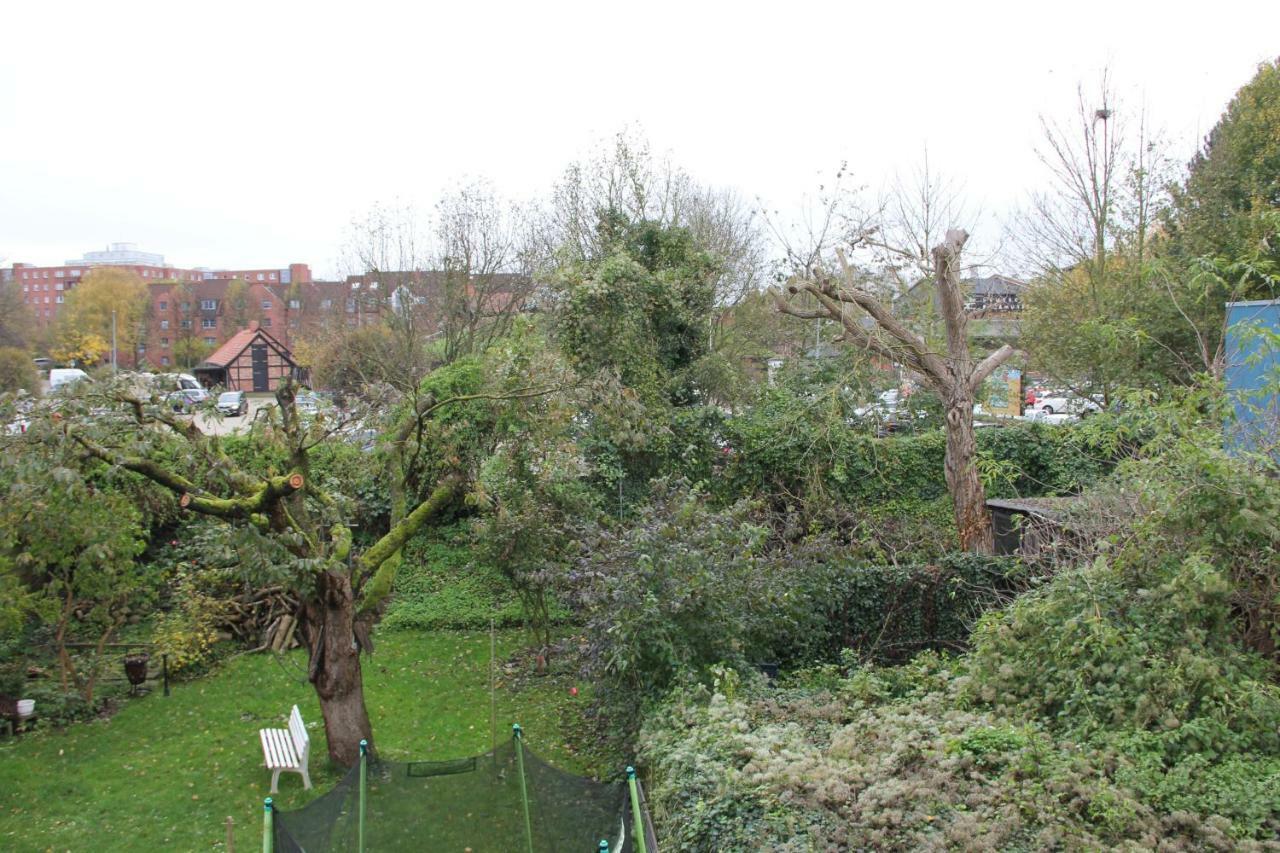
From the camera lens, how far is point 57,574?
10.1m

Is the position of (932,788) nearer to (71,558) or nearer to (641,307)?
(71,558)

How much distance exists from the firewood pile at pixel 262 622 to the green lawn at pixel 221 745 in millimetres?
252

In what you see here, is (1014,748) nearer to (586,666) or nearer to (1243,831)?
(1243,831)

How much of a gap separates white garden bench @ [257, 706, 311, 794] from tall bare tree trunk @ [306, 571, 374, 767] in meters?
0.31

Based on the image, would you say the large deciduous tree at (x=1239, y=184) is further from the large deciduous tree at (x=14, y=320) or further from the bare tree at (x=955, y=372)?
the large deciduous tree at (x=14, y=320)

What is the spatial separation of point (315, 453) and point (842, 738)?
1103cm

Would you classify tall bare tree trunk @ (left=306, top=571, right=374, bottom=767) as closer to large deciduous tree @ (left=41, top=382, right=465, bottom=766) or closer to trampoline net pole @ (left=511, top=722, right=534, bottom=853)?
large deciduous tree @ (left=41, top=382, right=465, bottom=766)

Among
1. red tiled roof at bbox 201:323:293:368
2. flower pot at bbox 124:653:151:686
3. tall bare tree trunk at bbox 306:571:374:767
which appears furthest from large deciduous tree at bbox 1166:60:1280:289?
red tiled roof at bbox 201:323:293:368

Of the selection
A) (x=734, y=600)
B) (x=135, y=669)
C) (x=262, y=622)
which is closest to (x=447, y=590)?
(x=262, y=622)

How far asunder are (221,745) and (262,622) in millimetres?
3568

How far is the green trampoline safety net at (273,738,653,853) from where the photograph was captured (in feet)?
18.6

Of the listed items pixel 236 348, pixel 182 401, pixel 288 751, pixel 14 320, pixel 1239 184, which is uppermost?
pixel 14 320

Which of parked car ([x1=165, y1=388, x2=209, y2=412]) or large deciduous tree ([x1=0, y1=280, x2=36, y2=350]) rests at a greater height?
large deciduous tree ([x1=0, y1=280, x2=36, y2=350])

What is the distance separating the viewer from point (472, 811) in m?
6.06
